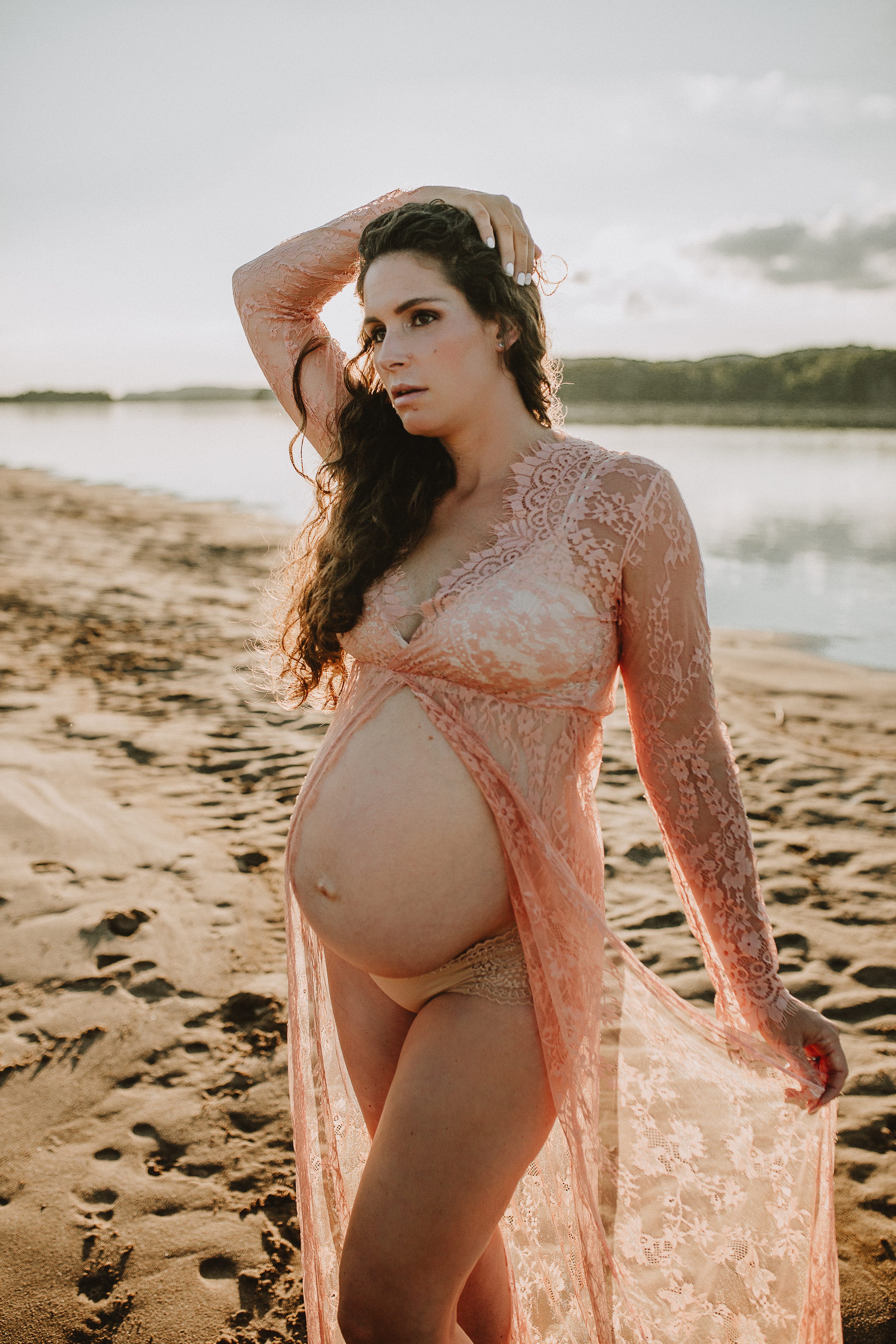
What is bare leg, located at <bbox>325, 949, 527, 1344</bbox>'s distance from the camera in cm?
156

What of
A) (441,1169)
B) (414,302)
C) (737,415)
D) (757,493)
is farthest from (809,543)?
(737,415)

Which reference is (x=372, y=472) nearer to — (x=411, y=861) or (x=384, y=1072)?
(x=411, y=861)

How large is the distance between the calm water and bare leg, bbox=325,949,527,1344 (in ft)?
4.55

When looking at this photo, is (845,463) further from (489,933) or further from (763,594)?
(489,933)

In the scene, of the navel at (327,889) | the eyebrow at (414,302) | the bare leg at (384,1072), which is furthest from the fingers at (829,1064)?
the eyebrow at (414,302)

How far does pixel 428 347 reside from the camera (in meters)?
1.59

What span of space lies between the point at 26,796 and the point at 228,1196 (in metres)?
2.59

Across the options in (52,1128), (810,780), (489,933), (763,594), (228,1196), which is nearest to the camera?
(489,933)

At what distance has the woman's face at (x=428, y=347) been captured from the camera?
5.25 feet

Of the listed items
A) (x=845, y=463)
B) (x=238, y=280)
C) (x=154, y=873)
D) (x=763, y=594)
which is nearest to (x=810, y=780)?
(x=154, y=873)

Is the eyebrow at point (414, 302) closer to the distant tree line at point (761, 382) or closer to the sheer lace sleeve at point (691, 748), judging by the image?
the sheer lace sleeve at point (691, 748)

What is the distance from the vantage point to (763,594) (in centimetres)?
972

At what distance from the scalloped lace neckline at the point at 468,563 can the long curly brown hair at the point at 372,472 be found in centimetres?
8

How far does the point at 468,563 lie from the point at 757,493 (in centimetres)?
1652
